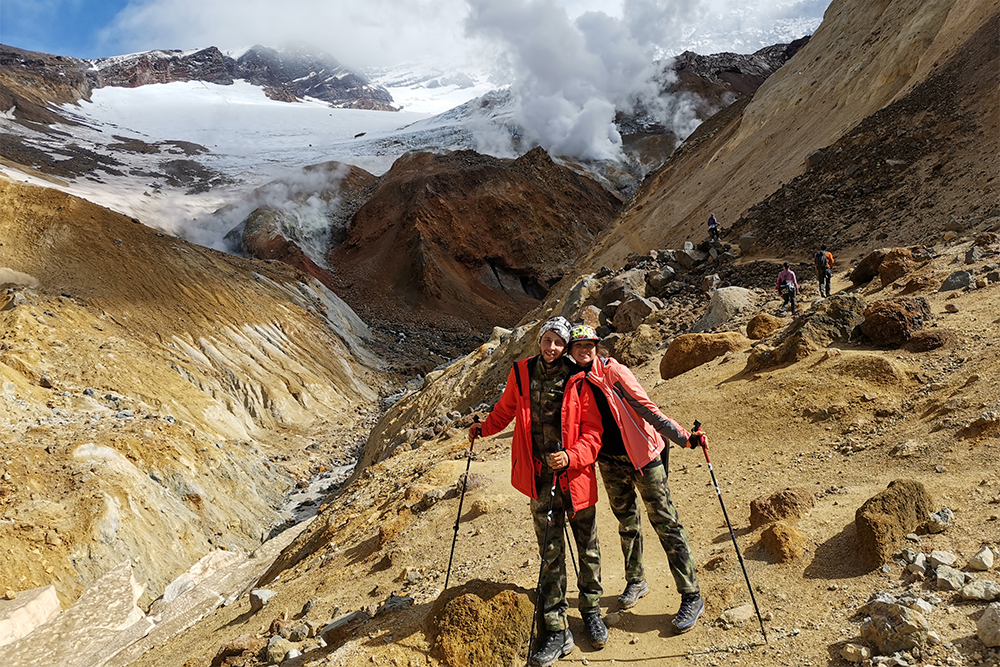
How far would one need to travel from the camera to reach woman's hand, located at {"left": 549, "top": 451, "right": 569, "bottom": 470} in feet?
12.5

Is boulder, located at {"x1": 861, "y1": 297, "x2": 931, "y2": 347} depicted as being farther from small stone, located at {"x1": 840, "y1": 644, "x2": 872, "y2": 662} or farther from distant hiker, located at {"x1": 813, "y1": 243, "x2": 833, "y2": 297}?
small stone, located at {"x1": 840, "y1": 644, "x2": 872, "y2": 662}

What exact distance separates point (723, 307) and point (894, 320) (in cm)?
419

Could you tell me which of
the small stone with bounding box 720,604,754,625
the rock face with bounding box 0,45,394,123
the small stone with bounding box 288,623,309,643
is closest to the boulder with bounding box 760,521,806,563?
the small stone with bounding box 720,604,754,625

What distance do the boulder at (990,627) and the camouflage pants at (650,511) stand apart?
5.18 feet

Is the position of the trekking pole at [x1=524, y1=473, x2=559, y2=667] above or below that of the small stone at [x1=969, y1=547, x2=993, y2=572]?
above

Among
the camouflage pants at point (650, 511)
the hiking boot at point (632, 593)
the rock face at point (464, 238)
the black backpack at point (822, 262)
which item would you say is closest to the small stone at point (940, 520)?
the camouflage pants at point (650, 511)

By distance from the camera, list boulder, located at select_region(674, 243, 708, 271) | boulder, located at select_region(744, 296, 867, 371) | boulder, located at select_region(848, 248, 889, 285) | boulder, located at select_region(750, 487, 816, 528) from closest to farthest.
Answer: boulder, located at select_region(750, 487, 816, 528) → boulder, located at select_region(744, 296, 867, 371) → boulder, located at select_region(848, 248, 889, 285) → boulder, located at select_region(674, 243, 708, 271)

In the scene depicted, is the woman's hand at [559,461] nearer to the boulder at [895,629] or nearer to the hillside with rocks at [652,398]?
the hillside with rocks at [652,398]

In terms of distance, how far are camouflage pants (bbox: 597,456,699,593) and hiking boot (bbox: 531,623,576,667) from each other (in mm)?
655

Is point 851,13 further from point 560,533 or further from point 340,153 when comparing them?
point 340,153

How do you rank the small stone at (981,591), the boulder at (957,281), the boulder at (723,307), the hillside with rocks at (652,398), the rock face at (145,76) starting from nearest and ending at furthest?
the small stone at (981,591) → the hillside with rocks at (652,398) → the boulder at (957,281) → the boulder at (723,307) → the rock face at (145,76)

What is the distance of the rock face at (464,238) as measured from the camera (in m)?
46.1

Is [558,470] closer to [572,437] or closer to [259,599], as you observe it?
[572,437]

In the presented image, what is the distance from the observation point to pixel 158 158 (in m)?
79.9
